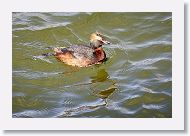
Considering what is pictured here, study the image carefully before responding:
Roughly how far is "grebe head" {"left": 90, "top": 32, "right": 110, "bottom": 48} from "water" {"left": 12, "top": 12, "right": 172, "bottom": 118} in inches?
9.9

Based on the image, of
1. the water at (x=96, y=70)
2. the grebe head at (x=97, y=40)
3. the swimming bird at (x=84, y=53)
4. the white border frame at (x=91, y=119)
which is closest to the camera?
the white border frame at (x=91, y=119)

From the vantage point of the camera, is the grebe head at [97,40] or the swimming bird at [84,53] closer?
the swimming bird at [84,53]

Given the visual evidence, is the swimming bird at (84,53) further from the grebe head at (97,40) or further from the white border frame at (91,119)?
the white border frame at (91,119)

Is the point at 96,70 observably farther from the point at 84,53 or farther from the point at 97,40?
the point at 97,40

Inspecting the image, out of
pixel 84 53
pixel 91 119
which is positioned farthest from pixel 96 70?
pixel 91 119

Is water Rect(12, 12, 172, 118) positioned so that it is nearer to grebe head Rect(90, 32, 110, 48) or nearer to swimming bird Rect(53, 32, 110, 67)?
swimming bird Rect(53, 32, 110, 67)

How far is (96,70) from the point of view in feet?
24.5

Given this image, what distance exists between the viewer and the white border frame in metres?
5.51

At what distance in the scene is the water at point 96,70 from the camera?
20.2ft

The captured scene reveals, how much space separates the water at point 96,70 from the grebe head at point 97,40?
0.83 ft

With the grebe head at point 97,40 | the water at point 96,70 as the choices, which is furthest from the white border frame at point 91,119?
the grebe head at point 97,40

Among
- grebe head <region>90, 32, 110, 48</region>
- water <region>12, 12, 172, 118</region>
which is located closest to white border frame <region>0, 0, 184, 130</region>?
water <region>12, 12, 172, 118</region>
